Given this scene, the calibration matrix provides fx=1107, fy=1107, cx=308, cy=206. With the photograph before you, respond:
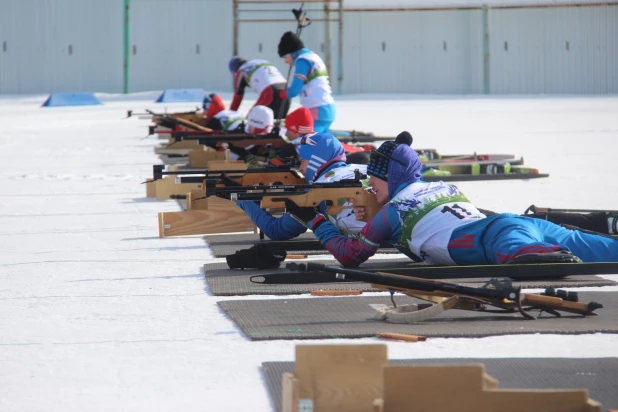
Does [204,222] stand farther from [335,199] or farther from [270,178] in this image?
[335,199]

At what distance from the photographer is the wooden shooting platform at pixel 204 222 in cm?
901

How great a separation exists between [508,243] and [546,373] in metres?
1.96

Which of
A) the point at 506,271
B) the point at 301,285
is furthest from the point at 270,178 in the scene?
the point at 506,271

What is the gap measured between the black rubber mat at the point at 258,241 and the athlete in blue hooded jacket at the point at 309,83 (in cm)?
565

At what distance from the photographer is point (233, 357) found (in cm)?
484

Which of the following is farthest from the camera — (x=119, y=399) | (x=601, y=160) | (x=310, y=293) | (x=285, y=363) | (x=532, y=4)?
(x=532, y=4)

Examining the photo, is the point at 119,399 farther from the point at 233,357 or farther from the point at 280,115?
the point at 280,115

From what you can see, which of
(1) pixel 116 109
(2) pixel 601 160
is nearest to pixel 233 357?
(2) pixel 601 160

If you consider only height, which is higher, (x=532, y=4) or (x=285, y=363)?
(x=532, y=4)

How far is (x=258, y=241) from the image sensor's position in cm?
841

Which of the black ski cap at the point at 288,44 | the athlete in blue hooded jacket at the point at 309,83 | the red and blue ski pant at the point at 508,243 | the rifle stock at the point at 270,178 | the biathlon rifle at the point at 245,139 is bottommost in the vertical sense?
the red and blue ski pant at the point at 508,243

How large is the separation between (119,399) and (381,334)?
1.36 metres

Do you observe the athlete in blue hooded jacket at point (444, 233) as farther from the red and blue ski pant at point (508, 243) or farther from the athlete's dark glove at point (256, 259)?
the athlete's dark glove at point (256, 259)

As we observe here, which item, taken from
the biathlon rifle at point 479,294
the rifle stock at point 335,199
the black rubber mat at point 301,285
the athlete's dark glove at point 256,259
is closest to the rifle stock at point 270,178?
the athlete's dark glove at point 256,259
